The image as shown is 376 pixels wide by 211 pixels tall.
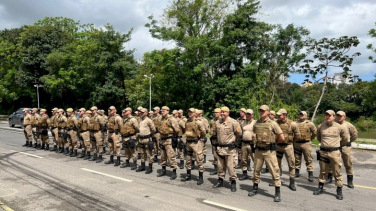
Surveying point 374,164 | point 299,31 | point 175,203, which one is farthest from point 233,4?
point 175,203

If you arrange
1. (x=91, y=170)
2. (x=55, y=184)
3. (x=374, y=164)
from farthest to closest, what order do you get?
(x=374, y=164) → (x=91, y=170) → (x=55, y=184)

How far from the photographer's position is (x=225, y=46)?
25.7 meters

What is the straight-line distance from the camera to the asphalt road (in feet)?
20.3

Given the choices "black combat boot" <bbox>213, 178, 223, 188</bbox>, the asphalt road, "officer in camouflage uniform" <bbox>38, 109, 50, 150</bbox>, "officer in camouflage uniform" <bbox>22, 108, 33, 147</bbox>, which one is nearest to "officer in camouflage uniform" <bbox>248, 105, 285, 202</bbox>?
the asphalt road

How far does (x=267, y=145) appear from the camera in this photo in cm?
670

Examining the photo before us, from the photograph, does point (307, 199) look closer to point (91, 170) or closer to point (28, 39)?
point (91, 170)

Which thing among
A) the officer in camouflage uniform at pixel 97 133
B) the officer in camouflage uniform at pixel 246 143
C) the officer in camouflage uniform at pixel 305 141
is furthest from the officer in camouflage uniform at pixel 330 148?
the officer in camouflage uniform at pixel 97 133

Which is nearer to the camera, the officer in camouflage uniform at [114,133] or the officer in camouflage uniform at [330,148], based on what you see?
the officer in camouflage uniform at [330,148]

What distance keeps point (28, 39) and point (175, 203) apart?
43.2m

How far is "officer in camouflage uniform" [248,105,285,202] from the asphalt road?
466 millimetres

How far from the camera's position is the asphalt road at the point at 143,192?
620cm

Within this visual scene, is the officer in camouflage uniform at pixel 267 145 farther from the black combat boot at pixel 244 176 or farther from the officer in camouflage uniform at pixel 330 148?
the black combat boot at pixel 244 176

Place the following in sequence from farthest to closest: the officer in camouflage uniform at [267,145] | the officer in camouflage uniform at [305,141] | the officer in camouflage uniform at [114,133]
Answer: the officer in camouflage uniform at [114,133] → the officer in camouflage uniform at [305,141] → the officer in camouflage uniform at [267,145]

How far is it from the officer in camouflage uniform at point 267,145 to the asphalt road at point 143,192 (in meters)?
0.47
